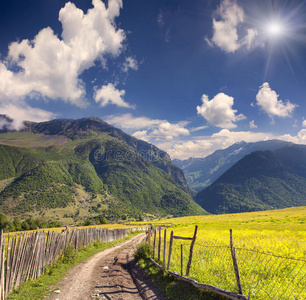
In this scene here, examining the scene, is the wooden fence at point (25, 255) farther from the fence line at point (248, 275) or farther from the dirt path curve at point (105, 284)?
the fence line at point (248, 275)

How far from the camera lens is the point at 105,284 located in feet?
39.4

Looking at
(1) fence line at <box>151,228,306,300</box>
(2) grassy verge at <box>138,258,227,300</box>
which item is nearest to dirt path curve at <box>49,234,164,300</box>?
→ (2) grassy verge at <box>138,258,227,300</box>

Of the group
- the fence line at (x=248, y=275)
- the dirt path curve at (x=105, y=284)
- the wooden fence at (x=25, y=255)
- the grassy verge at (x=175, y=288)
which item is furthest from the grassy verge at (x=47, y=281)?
the fence line at (x=248, y=275)

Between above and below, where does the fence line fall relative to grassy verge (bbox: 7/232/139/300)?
above

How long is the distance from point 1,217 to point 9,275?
114 m

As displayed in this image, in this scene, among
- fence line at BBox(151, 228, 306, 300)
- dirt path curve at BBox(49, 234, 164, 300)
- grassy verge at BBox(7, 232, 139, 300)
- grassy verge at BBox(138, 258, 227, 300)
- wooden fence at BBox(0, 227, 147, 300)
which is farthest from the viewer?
dirt path curve at BBox(49, 234, 164, 300)

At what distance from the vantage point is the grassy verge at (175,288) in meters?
8.30

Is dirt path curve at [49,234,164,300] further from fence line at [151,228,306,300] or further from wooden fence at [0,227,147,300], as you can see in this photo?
wooden fence at [0,227,147,300]

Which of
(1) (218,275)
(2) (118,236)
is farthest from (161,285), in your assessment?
(2) (118,236)

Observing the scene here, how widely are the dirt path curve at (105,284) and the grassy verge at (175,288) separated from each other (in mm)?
442

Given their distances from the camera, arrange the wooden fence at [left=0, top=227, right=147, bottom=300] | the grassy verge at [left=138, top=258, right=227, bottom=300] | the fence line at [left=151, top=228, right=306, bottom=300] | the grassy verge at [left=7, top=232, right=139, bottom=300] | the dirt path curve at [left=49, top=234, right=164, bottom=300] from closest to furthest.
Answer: the fence line at [left=151, top=228, right=306, bottom=300]
the grassy verge at [left=138, top=258, right=227, bottom=300]
the wooden fence at [left=0, top=227, right=147, bottom=300]
the grassy verge at [left=7, top=232, right=139, bottom=300]
the dirt path curve at [left=49, top=234, right=164, bottom=300]

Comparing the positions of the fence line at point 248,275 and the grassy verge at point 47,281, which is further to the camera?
the grassy verge at point 47,281

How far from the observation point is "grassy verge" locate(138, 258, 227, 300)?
8.30 meters

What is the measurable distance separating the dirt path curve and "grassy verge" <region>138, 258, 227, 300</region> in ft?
1.45
